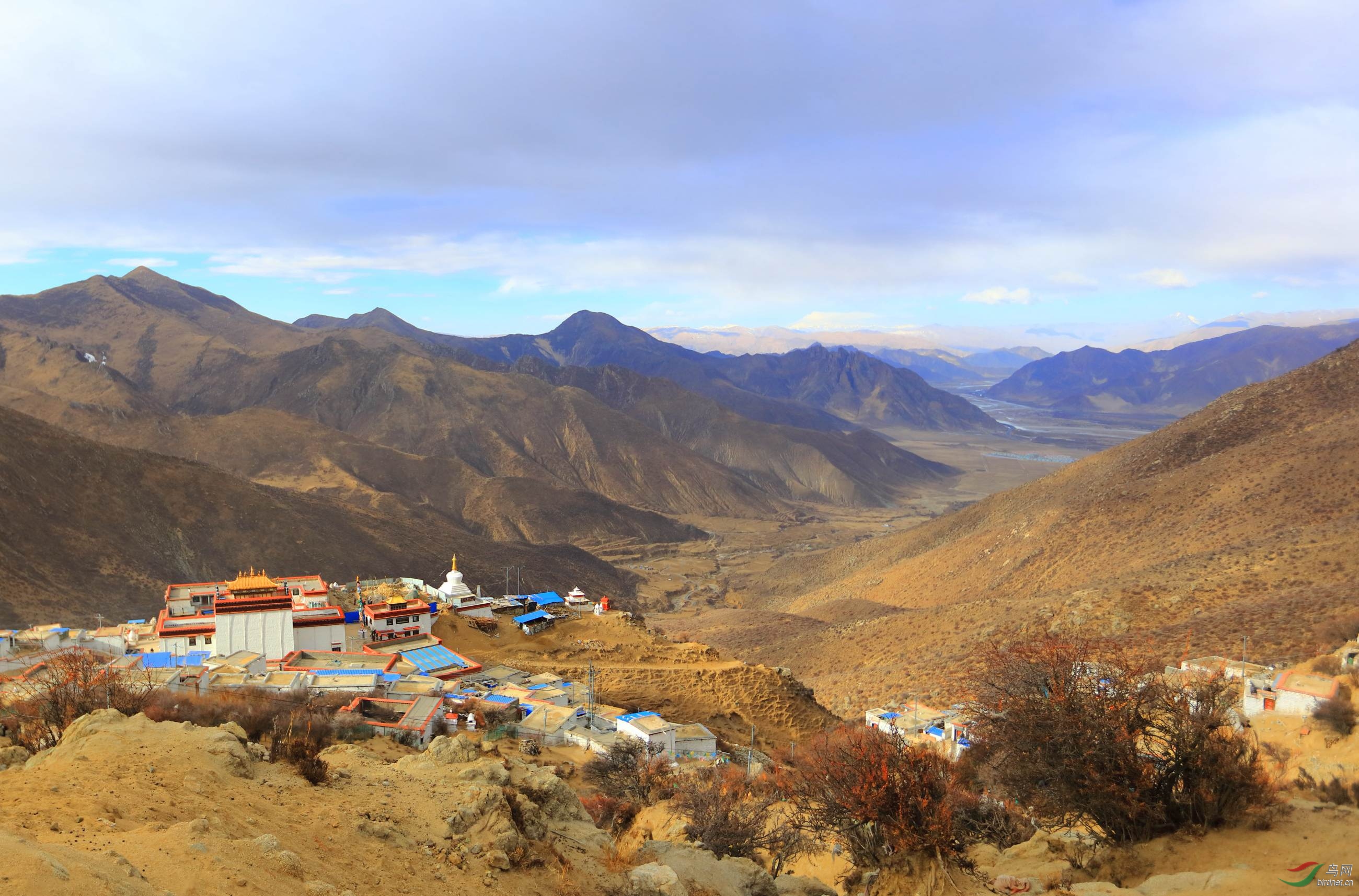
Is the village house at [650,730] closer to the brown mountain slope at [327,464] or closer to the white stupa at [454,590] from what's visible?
the white stupa at [454,590]

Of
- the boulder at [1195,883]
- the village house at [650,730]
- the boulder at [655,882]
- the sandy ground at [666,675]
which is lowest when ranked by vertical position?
the sandy ground at [666,675]

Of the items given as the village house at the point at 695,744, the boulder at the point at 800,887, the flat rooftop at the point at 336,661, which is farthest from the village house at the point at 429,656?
the boulder at the point at 800,887

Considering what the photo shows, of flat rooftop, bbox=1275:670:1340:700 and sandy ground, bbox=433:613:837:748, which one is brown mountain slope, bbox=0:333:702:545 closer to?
sandy ground, bbox=433:613:837:748

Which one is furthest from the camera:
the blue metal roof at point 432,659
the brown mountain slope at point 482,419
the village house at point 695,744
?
the brown mountain slope at point 482,419

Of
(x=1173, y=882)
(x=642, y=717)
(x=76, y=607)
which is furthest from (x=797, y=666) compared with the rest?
(x=76, y=607)

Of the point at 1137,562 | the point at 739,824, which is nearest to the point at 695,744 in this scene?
the point at 739,824

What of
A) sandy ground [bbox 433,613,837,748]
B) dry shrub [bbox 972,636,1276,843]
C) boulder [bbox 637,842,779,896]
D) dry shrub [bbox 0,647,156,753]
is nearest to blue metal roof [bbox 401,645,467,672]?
sandy ground [bbox 433,613,837,748]
